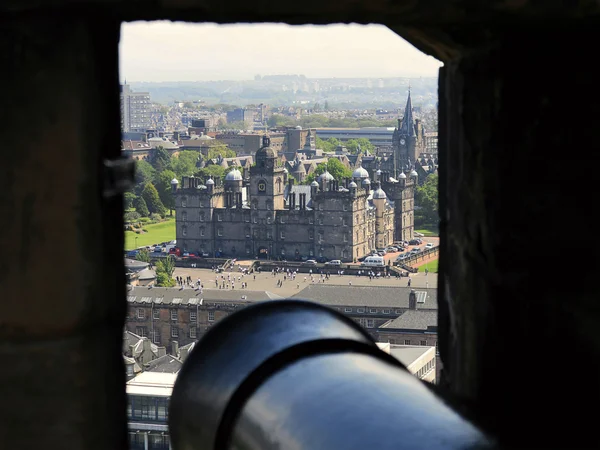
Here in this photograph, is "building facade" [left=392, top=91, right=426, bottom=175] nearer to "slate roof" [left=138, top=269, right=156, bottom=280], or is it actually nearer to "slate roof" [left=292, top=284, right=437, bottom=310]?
"slate roof" [left=138, top=269, right=156, bottom=280]

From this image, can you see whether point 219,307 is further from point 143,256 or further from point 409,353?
point 143,256

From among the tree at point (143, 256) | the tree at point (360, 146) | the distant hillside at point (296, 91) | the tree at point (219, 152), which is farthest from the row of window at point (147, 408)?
the distant hillside at point (296, 91)

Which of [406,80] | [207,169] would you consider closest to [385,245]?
[207,169]

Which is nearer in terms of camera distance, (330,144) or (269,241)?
(269,241)

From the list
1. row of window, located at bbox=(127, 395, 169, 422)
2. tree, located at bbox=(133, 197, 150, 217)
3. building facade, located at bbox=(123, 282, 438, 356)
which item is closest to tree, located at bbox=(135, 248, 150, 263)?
building facade, located at bbox=(123, 282, 438, 356)

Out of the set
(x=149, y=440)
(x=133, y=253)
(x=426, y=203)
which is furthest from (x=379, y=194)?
(x=149, y=440)

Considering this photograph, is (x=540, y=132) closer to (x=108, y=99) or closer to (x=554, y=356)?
(x=554, y=356)

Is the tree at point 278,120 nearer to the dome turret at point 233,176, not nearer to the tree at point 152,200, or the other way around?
the tree at point 152,200
